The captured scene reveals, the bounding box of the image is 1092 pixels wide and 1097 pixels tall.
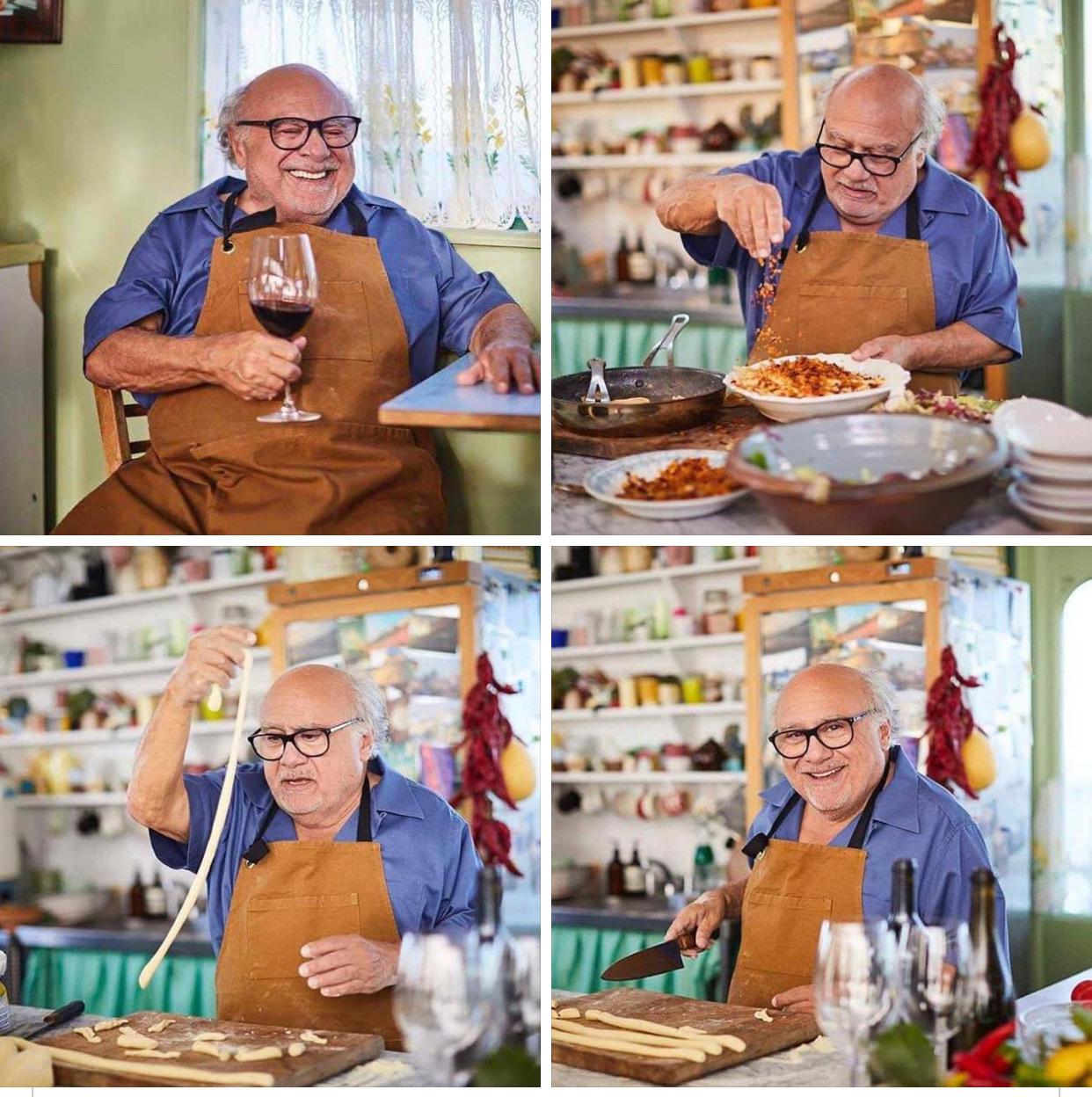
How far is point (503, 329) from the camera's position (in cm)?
274

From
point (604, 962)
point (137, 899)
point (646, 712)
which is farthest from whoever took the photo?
point (137, 899)

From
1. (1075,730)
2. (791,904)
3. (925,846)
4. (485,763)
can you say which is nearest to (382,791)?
(485,763)

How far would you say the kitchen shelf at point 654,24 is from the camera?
11.2 ft

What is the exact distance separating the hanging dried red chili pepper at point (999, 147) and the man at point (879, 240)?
73 centimetres

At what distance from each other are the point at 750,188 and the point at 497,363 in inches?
21.8

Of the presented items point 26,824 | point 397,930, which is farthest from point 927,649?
point 26,824

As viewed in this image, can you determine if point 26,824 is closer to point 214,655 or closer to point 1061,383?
point 214,655

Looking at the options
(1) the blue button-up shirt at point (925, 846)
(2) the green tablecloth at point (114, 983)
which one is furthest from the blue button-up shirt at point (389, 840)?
(1) the blue button-up shirt at point (925, 846)

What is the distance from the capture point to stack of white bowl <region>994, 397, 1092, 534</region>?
2.27 meters

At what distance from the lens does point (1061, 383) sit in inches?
124

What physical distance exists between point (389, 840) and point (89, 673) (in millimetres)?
897

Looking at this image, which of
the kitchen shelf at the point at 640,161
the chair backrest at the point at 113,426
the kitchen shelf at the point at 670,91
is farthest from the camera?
the kitchen shelf at the point at 640,161

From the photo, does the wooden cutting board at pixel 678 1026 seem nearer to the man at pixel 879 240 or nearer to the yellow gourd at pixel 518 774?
the yellow gourd at pixel 518 774

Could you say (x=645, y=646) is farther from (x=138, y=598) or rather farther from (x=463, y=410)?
(x=138, y=598)
